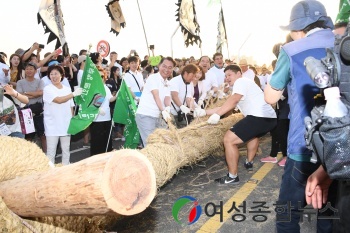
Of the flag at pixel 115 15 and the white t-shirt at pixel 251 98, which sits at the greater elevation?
the flag at pixel 115 15

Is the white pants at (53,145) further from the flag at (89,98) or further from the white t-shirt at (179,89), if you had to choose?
the white t-shirt at (179,89)

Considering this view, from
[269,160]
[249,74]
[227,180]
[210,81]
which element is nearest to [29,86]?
[227,180]

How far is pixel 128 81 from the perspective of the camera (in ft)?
25.9

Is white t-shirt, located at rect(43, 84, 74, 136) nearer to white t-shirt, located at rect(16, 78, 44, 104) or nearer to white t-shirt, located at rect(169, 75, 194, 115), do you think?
white t-shirt, located at rect(16, 78, 44, 104)

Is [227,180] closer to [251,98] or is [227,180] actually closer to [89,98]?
[251,98]

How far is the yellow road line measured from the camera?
3.75m

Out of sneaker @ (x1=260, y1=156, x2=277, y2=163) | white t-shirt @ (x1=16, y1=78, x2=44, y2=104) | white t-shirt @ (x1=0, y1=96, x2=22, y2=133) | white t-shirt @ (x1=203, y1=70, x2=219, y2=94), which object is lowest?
sneaker @ (x1=260, y1=156, x2=277, y2=163)

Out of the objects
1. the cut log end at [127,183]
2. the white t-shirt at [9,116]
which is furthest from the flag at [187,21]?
the cut log end at [127,183]

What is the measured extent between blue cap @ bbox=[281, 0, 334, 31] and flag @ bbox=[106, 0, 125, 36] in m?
9.89

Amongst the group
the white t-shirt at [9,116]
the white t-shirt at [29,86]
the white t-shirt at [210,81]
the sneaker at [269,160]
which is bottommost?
the sneaker at [269,160]

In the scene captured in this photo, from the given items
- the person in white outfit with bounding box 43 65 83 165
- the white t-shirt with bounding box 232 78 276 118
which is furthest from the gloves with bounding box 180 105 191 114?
the person in white outfit with bounding box 43 65 83 165

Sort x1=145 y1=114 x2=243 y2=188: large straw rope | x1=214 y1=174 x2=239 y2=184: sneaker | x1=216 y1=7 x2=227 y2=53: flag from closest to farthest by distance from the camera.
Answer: x1=145 y1=114 x2=243 y2=188: large straw rope
x1=214 y1=174 x2=239 y2=184: sneaker
x1=216 y1=7 x2=227 y2=53: flag

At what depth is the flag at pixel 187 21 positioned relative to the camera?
11906 millimetres

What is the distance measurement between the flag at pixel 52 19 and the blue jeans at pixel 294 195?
21.1 feet
